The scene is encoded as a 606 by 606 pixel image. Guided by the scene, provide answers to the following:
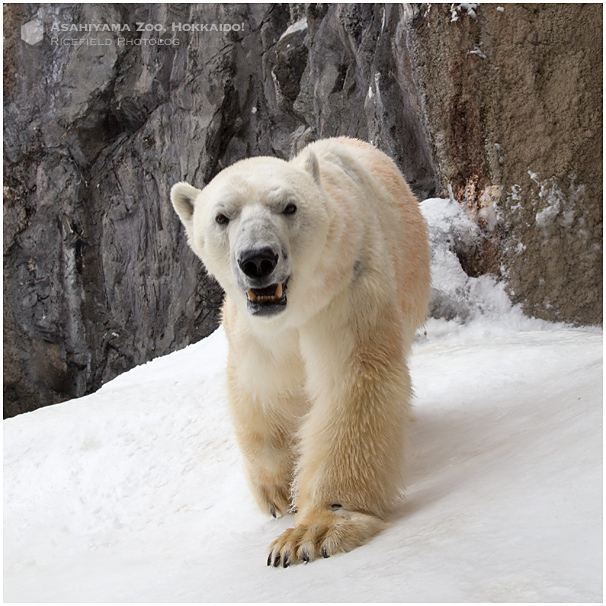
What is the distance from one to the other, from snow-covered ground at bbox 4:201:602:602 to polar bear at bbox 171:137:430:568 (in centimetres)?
19

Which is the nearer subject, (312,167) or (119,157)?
(312,167)

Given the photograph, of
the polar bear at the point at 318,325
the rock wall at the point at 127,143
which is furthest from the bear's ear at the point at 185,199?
the rock wall at the point at 127,143

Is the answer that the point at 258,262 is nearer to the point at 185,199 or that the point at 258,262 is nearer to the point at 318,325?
the point at 318,325

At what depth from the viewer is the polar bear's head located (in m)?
2.15

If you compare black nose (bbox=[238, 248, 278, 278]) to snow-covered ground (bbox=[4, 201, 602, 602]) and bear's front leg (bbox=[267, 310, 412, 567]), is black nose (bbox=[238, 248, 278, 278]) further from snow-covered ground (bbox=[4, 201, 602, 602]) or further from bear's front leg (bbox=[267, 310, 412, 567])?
snow-covered ground (bbox=[4, 201, 602, 602])

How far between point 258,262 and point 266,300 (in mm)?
140

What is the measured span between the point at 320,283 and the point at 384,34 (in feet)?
19.2

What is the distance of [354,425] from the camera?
2.37 metres

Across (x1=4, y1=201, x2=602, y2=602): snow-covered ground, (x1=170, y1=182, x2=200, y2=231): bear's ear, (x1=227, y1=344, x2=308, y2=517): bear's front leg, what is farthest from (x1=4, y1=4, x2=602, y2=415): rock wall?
(x1=227, y1=344, x2=308, y2=517): bear's front leg

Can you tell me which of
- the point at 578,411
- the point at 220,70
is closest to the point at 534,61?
the point at 578,411

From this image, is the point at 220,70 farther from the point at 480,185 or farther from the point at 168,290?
the point at 480,185

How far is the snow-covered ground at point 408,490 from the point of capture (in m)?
1.47

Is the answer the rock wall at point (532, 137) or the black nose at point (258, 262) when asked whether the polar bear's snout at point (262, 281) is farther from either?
the rock wall at point (532, 137)

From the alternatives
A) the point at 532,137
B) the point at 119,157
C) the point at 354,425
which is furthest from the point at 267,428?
the point at 119,157
